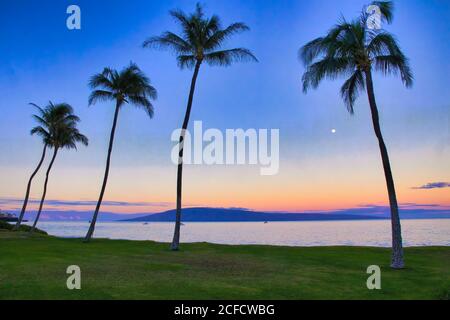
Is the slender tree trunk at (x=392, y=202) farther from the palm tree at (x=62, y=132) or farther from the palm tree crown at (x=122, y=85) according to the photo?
the palm tree at (x=62, y=132)

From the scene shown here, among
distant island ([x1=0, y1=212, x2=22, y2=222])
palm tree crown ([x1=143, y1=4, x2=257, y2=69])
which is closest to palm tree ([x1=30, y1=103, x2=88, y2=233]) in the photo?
palm tree crown ([x1=143, y1=4, x2=257, y2=69])

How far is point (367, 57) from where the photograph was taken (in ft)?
71.7

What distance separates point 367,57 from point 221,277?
13.5m

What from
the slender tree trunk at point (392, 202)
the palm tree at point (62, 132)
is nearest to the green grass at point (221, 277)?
the slender tree trunk at point (392, 202)

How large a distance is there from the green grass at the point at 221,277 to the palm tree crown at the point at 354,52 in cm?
999

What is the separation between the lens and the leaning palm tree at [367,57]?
69.0ft

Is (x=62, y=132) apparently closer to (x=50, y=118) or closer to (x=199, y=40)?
(x=50, y=118)

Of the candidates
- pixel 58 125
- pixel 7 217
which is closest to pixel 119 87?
pixel 58 125

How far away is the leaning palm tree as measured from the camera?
21.0 metres

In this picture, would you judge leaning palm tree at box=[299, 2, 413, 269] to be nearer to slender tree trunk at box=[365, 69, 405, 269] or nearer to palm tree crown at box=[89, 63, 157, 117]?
slender tree trunk at box=[365, 69, 405, 269]

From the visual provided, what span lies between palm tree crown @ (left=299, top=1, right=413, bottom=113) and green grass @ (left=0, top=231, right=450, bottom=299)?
9.99 meters
